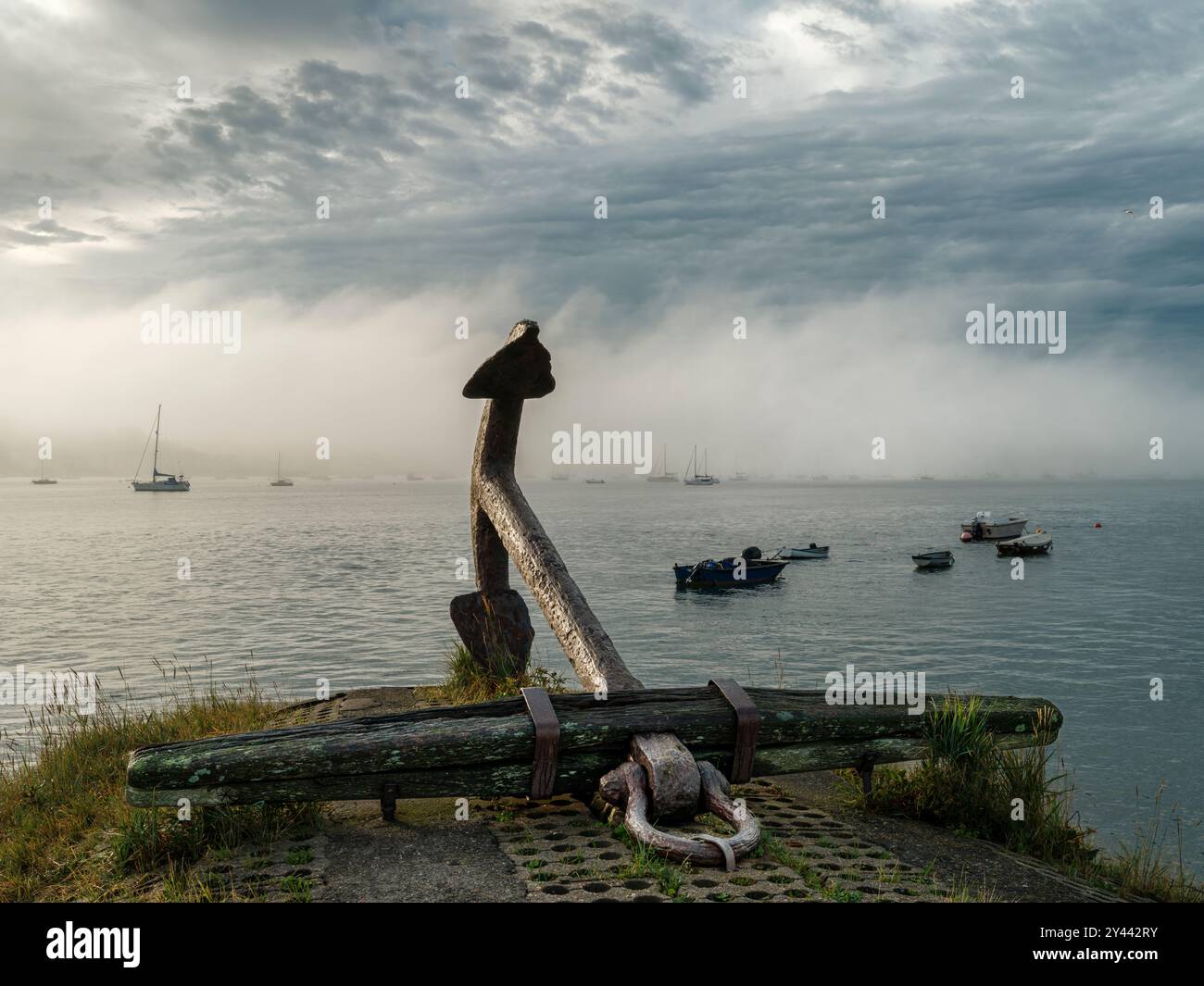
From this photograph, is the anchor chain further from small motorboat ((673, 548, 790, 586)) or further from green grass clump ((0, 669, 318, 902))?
small motorboat ((673, 548, 790, 586))

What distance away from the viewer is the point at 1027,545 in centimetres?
5362

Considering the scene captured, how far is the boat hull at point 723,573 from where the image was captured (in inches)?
1405

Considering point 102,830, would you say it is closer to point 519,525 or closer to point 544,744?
point 544,744

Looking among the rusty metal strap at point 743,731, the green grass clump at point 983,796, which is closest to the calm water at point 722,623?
the green grass clump at point 983,796

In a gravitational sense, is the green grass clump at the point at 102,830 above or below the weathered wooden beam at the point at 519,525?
below

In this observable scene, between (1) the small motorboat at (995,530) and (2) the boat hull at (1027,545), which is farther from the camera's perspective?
(1) the small motorboat at (995,530)

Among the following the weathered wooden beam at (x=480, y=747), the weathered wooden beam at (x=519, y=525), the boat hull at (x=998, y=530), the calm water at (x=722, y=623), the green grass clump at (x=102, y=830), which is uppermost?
the weathered wooden beam at (x=519, y=525)

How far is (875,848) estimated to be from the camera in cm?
543

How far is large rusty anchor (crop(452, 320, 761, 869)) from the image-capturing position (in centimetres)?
520

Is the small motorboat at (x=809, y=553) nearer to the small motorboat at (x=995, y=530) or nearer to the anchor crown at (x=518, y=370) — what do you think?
the small motorboat at (x=995, y=530)

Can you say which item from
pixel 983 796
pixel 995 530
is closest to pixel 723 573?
pixel 983 796

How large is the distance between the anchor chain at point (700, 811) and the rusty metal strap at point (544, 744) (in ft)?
1.07

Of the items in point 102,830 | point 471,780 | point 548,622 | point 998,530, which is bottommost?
point 998,530

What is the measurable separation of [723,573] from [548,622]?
97.4 feet
